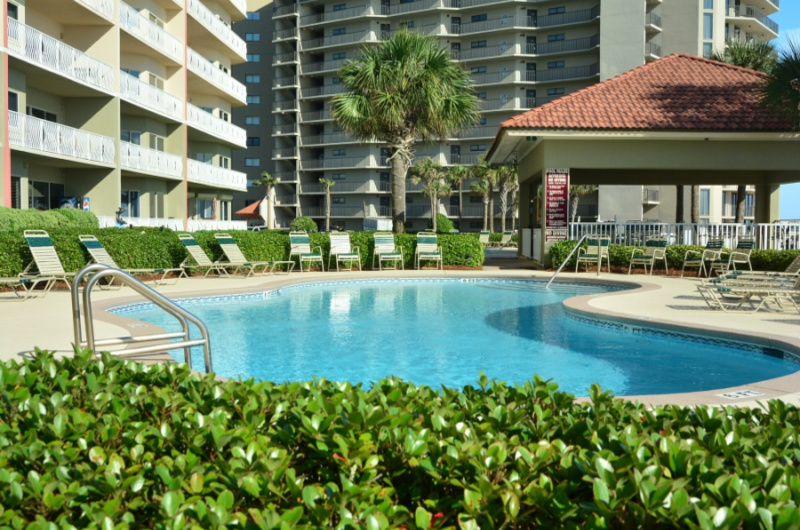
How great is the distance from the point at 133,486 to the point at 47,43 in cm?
2370

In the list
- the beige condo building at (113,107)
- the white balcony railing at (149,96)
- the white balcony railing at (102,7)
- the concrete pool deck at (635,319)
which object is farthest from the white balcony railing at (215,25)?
the concrete pool deck at (635,319)

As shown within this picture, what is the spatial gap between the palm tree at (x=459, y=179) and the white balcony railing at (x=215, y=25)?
29224 mm

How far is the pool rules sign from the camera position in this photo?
21.6 metres

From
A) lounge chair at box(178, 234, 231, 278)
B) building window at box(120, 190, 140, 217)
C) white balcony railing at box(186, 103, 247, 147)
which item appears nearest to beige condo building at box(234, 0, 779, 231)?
white balcony railing at box(186, 103, 247, 147)

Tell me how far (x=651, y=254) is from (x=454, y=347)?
39.4ft

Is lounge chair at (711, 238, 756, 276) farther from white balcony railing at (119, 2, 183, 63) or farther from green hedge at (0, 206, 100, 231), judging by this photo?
white balcony railing at (119, 2, 183, 63)

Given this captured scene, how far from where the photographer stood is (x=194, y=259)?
18906 millimetres

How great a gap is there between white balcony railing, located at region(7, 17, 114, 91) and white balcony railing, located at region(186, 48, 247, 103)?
8482 mm

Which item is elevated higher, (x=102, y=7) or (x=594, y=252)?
(x=102, y=7)

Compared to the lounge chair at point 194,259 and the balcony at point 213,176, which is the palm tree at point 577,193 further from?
the lounge chair at point 194,259

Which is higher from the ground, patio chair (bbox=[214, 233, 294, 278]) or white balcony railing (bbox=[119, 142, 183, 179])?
white balcony railing (bbox=[119, 142, 183, 179])

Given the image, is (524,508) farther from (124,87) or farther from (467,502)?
(124,87)

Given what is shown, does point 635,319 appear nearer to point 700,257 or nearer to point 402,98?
point 700,257

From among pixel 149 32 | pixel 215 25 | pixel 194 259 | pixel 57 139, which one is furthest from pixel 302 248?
pixel 215 25
